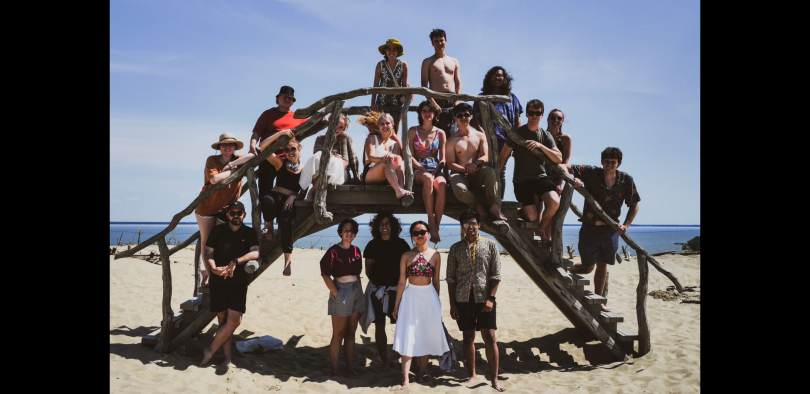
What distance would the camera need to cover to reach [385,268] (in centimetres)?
649

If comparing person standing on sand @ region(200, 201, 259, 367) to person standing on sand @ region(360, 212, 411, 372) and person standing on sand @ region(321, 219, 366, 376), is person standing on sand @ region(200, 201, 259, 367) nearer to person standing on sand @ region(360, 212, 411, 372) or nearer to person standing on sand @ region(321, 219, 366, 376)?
person standing on sand @ region(321, 219, 366, 376)

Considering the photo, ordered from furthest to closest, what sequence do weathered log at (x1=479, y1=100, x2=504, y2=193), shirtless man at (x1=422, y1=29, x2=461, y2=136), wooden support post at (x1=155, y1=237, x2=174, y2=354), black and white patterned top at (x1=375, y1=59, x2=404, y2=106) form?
black and white patterned top at (x1=375, y1=59, x2=404, y2=106) → shirtless man at (x1=422, y1=29, x2=461, y2=136) → wooden support post at (x1=155, y1=237, x2=174, y2=354) → weathered log at (x1=479, y1=100, x2=504, y2=193)

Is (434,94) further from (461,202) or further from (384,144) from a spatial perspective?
(461,202)

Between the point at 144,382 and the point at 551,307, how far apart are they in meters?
8.55

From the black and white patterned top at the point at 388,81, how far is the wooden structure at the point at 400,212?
41.1 inches

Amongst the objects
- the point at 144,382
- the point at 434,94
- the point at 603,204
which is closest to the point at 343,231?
the point at 434,94

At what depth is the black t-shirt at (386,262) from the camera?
649cm

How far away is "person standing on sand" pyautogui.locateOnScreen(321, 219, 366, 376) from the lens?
631cm

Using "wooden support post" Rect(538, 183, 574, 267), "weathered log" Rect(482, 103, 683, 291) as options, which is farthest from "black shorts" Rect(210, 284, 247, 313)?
"wooden support post" Rect(538, 183, 574, 267)

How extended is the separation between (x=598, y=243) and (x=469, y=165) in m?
2.23

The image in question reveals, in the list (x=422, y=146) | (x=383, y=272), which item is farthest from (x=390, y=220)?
(x=422, y=146)

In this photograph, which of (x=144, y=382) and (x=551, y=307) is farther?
(x=551, y=307)

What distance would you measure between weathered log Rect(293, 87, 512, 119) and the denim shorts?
2153 millimetres

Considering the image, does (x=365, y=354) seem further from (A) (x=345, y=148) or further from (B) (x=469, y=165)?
(B) (x=469, y=165)
